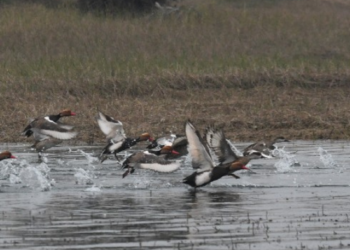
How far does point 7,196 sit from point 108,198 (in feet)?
4.36

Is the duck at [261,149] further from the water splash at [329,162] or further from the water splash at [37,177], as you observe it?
the water splash at [37,177]

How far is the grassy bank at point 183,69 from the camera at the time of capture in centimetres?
2231

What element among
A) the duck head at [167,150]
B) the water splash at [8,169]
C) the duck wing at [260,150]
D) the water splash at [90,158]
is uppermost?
the duck head at [167,150]

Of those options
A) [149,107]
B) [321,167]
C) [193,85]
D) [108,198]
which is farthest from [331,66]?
[108,198]

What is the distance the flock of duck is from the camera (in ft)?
47.0

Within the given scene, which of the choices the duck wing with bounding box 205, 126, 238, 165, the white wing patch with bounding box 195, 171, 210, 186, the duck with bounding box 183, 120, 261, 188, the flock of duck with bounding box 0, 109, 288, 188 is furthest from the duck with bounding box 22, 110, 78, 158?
the white wing patch with bounding box 195, 171, 210, 186

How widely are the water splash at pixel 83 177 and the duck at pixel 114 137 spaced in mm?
1434

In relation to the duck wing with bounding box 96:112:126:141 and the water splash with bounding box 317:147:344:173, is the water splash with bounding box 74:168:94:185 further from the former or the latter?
the water splash with bounding box 317:147:344:173

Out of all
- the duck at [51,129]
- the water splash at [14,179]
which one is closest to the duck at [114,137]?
the duck at [51,129]

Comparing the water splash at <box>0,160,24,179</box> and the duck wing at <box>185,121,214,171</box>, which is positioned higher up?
the duck wing at <box>185,121,214,171</box>

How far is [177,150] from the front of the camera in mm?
16500

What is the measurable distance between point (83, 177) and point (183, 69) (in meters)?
11.5

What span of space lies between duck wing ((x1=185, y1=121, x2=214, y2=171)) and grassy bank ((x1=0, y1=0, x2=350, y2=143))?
260 inches

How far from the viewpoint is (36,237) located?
34.6ft
